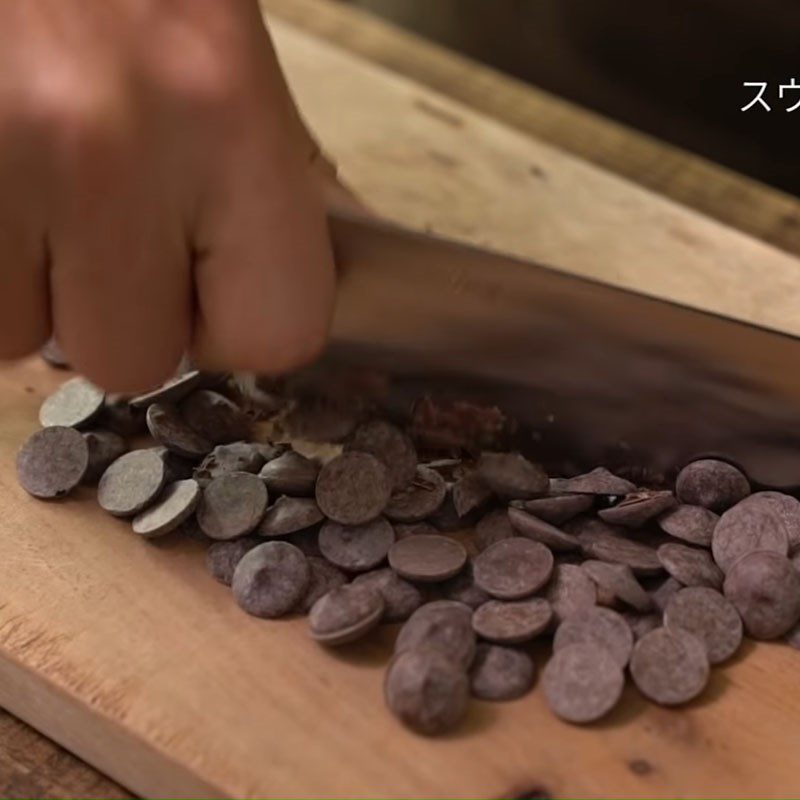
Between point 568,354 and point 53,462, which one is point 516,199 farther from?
point 53,462

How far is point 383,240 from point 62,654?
42cm

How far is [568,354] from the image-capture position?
44.7 inches

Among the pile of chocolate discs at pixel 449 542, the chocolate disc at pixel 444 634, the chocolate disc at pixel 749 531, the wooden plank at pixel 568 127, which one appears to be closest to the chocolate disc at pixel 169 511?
the pile of chocolate discs at pixel 449 542

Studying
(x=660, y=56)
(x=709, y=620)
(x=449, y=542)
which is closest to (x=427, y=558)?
(x=449, y=542)

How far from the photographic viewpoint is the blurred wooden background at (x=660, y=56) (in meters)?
2.07

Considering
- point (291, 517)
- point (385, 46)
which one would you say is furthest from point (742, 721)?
point (385, 46)

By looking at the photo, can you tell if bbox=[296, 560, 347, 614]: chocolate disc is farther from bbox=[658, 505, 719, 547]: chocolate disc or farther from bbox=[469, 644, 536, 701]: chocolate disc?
bbox=[658, 505, 719, 547]: chocolate disc

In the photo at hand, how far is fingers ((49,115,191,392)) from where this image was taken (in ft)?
3.11

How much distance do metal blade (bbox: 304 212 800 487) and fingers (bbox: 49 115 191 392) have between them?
0.14 m

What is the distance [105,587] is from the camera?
1121 millimetres

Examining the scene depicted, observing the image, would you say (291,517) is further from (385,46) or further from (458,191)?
(385,46)

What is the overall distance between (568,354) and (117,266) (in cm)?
38

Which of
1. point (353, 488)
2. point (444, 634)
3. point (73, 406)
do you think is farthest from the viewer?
point (73, 406)

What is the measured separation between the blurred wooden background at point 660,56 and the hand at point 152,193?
3.98 ft
